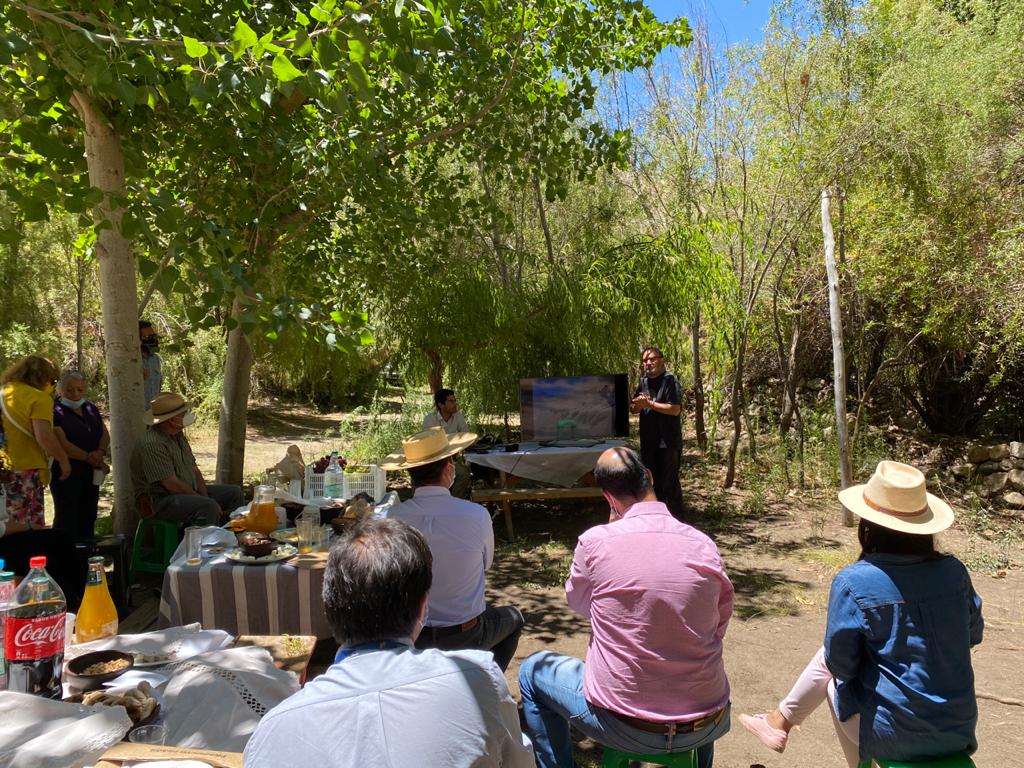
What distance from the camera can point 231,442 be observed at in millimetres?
7465

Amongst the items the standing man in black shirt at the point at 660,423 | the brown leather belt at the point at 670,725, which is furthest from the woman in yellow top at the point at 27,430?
the standing man in black shirt at the point at 660,423

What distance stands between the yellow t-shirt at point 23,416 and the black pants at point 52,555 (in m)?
1.21

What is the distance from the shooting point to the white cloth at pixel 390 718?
1249 mm

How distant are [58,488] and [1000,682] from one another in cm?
633

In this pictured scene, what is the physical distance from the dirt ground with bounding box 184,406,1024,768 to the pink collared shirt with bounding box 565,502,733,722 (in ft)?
4.07

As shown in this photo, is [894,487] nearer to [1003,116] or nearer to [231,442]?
[231,442]

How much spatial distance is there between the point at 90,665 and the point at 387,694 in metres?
1.25

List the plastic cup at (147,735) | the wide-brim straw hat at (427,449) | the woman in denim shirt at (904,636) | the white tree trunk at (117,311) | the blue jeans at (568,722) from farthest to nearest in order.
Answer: the white tree trunk at (117,311) → the wide-brim straw hat at (427,449) → the blue jeans at (568,722) → the woman in denim shirt at (904,636) → the plastic cup at (147,735)

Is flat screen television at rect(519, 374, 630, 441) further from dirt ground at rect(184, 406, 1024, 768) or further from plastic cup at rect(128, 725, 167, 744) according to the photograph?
plastic cup at rect(128, 725, 167, 744)

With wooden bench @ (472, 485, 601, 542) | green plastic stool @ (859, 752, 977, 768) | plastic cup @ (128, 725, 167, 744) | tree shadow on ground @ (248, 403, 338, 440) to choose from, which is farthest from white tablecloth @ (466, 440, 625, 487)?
tree shadow on ground @ (248, 403, 338, 440)

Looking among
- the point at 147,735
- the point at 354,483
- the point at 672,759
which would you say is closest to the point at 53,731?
the point at 147,735

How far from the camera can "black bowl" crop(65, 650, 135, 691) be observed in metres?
1.97

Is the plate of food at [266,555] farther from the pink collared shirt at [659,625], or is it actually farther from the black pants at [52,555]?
the pink collared shirt at [659,625]

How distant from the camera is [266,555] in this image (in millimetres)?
3432
